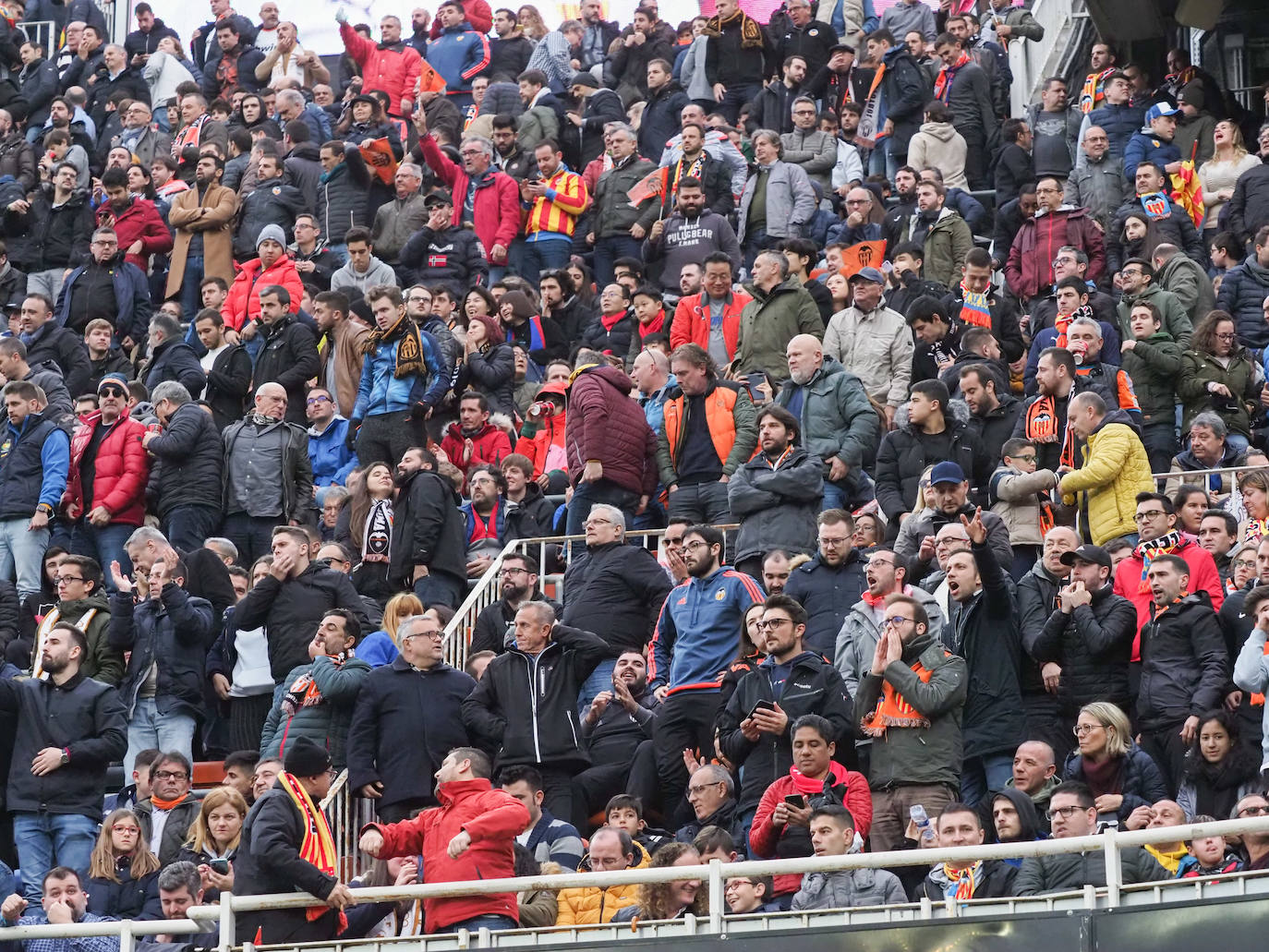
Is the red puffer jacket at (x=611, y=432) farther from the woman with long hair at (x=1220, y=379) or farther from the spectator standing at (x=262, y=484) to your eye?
the woman with long hair at (x=1220, y=379)

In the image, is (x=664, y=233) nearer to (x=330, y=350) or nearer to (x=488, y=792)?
(x=330, y=350)

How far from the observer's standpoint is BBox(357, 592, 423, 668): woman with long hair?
12672mm

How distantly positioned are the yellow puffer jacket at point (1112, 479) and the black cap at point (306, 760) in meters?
4.86

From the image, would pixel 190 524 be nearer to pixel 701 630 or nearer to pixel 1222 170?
pixel 701 630

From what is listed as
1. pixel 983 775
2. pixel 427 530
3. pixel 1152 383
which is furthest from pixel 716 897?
pixel 1152 383

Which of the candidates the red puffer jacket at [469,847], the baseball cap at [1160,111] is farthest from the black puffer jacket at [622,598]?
the baseball cap at [1160,111]

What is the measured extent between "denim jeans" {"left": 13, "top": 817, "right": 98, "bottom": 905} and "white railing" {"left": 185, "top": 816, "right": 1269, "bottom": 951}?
2.69 metres

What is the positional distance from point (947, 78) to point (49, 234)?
26.4 feet

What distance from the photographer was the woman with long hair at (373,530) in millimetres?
14766

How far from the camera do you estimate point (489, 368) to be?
16.8 metres

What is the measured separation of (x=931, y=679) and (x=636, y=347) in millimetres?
6704

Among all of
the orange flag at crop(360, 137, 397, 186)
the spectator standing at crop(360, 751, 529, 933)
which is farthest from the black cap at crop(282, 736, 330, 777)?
the orange flag at crop(360, 137, 397, 186)

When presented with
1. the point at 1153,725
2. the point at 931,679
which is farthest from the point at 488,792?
the point at 1153,725

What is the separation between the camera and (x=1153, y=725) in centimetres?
1136
